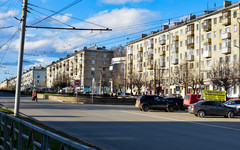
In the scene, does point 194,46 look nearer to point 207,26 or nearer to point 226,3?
point 207,26

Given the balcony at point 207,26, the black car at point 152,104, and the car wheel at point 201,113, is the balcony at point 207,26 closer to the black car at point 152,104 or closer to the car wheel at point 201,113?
the black car at point 152,104

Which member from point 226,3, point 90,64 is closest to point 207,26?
point 226,3

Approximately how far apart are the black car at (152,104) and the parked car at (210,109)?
6.44 meters

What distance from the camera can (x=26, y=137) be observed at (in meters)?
6.16

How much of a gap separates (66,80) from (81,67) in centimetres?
1108

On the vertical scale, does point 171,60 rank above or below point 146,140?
Result: above

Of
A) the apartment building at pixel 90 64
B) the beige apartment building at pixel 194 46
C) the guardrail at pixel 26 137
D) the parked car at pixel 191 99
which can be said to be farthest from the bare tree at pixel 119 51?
the guardrail at pixel 26 137

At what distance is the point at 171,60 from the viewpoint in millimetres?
Answer: 76875

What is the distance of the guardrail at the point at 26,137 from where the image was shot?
4.54m

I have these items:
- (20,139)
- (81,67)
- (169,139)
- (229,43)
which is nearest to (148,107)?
(169,139)

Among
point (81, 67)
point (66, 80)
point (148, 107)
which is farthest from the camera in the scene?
point (81, 67)

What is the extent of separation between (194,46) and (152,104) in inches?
1587

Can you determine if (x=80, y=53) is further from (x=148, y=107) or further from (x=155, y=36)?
(x=148, y=107)

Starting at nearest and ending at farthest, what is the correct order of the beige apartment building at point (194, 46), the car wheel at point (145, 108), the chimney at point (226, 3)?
the car wheel at point (145, 108), the beige apartment building at point (194, 46), the chimney at point (226, 3)
